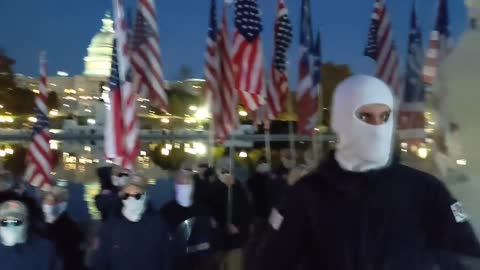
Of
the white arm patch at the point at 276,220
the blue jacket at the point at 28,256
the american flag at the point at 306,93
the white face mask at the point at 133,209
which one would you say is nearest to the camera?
the white arm patch at the point at 276,220

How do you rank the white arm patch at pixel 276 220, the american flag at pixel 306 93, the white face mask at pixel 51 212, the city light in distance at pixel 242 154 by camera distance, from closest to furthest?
the white arm patch at pixel 276 220
the white face mask at pixel 51 212
the american flag at pixel 306 93
the city light in distance at pixel 242 154

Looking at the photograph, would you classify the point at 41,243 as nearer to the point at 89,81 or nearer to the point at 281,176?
the point at 281,176

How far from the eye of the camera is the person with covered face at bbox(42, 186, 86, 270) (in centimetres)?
730

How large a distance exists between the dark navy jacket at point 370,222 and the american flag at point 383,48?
1105cm

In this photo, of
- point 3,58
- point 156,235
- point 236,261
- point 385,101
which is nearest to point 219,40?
point 156,235

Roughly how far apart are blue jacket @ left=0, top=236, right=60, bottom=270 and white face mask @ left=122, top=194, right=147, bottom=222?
67 cm

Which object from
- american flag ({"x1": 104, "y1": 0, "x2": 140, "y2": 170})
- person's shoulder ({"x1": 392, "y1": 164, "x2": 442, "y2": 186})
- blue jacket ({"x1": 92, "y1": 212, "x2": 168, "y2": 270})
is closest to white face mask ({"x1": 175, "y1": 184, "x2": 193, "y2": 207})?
blue jacket ({"x1": 92, "y1": 212, "x2": 168, "y2": 270})

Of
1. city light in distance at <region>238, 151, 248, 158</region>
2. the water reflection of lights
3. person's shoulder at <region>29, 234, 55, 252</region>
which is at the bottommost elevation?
city light in distance at <region>238, 151, 248, 158</region>

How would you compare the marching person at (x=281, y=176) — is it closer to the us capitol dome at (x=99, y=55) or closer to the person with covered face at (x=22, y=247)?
the person with covered face at (x=22, y=247)

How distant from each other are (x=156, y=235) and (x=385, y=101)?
391 centimetres

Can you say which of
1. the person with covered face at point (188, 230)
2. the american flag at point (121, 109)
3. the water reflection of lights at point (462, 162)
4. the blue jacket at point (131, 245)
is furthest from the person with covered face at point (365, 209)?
the american flag at point (121, 109)

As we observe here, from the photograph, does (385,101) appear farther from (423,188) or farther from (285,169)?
(285,169)

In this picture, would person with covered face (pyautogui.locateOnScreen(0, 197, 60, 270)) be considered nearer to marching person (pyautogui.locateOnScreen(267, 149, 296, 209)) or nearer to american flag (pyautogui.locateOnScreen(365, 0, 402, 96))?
marching person (pyautogui.locateOnScreen(267, 149, 296, 209))

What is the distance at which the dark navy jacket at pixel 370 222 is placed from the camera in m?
2.29
